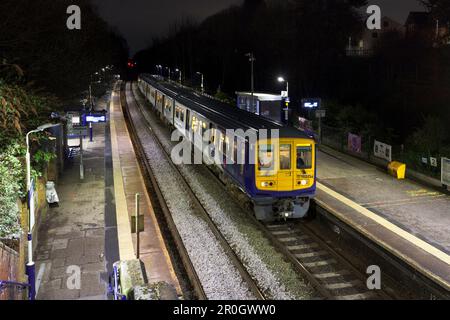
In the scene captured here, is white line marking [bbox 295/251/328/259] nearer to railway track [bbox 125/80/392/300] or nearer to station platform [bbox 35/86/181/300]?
railway track [bbox 125/80/392/300]

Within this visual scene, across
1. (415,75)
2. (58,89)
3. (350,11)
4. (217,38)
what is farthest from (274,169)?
(217,38)

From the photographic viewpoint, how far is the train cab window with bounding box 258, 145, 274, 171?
40.2 feet

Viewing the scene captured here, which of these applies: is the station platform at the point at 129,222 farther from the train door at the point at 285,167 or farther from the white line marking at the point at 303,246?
the train door at the point at 285,167

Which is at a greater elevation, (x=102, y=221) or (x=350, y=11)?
(x=350, y=11)

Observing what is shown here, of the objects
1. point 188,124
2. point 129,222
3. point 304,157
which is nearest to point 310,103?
point 188,124

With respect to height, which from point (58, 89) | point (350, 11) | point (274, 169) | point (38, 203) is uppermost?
point (350, 11)

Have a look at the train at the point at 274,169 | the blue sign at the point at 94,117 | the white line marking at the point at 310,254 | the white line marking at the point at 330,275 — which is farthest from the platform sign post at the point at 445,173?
the blue sign at the point at 94,117

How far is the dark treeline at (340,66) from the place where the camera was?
32.6 metres

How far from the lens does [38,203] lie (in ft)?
43.5

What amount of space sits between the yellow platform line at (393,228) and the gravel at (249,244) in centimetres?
352

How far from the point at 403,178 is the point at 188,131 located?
1007 centimetres

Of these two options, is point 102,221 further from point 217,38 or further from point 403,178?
point 217,38

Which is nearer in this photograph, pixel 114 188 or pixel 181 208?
pixel 181 208

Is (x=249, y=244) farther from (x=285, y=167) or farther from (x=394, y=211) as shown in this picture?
(x=394, y=211)
